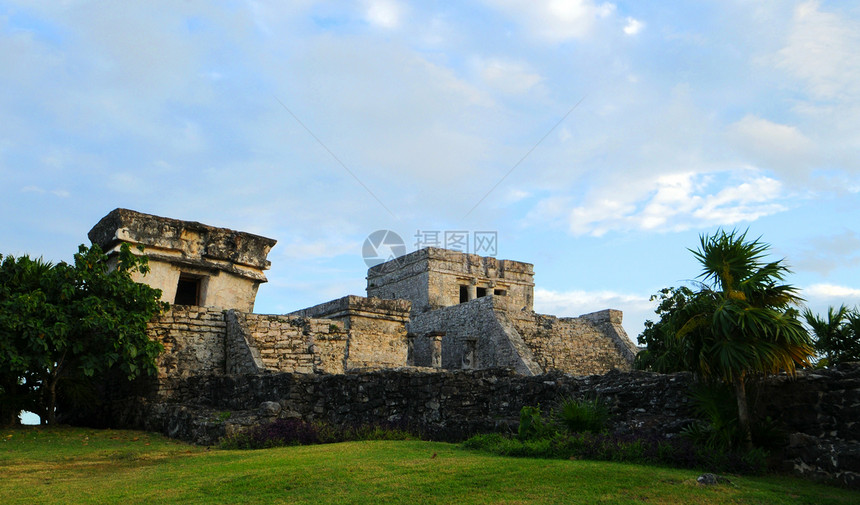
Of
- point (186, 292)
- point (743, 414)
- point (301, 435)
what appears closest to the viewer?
point (743, 414)

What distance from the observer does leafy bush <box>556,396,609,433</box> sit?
771cm

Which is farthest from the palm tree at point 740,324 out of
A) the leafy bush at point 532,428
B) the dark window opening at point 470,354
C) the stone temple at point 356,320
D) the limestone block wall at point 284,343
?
the dark window opening at point 470,354

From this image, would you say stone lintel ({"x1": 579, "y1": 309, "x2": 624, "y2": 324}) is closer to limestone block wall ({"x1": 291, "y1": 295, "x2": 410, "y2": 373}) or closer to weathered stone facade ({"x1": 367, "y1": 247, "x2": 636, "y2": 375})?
weathered stone facade ({"x1": 367, "y1": 247, "x2": 636, "y2": 375})

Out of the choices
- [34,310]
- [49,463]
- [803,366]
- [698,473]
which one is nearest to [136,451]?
[49,463]

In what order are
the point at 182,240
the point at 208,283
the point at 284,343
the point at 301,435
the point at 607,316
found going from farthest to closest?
the point at 607,316, the point at 208,283, the point at 182,240, the point at 284,343, the point at 301,435

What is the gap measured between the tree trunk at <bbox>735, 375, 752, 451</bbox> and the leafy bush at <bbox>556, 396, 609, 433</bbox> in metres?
1.45

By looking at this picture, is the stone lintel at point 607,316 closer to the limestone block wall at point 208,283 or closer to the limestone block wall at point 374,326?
the limestone block wall at point 374,326

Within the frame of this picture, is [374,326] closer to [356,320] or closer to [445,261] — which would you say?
[356,320]

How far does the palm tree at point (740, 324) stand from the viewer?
6789mm

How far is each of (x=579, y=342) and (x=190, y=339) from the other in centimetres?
1452

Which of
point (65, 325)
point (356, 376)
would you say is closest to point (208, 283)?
point (65, 325)

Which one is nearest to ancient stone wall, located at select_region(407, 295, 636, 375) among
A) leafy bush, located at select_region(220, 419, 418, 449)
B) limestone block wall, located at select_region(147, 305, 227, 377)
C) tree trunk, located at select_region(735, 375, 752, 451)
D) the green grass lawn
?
limestone block wall, located at select_region(147, 305, 227, 377)

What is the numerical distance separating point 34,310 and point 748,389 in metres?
9.76

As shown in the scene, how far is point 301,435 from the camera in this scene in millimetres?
8719
